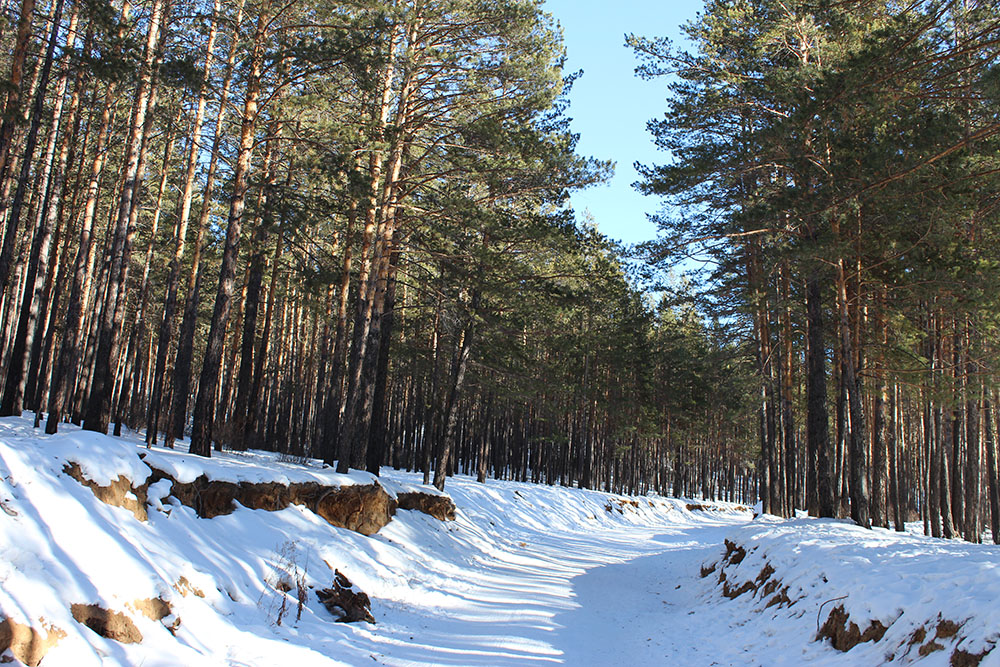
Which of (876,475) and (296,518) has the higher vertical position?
(876,475)

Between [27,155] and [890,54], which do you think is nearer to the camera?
[890,54]

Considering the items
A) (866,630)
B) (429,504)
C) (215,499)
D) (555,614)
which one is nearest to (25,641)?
(215,499)

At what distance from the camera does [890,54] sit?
314 inches

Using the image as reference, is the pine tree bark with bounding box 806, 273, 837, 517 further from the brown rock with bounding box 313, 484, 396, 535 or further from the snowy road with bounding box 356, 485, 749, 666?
the brown rock with bounding box 313, 484, 396, 535

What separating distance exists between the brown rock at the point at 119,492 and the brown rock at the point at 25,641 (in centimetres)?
213

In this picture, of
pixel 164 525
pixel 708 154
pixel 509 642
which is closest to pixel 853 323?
pixel 708 154

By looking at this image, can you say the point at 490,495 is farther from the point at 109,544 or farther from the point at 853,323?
the point at 109,544

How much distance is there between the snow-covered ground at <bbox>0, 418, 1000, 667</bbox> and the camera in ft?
16.2

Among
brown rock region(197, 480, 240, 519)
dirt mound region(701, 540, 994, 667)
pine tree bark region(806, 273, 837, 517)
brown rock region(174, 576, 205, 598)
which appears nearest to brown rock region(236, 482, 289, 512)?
brown rock region(197, 480, 240, 519)

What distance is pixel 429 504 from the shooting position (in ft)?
46.2

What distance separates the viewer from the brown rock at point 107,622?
470cm

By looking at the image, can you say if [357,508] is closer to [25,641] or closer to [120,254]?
[120,254]

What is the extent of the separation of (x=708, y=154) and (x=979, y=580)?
31.7ft

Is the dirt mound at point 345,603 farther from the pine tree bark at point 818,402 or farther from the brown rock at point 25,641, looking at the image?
the pine tree bark at point 818,402
